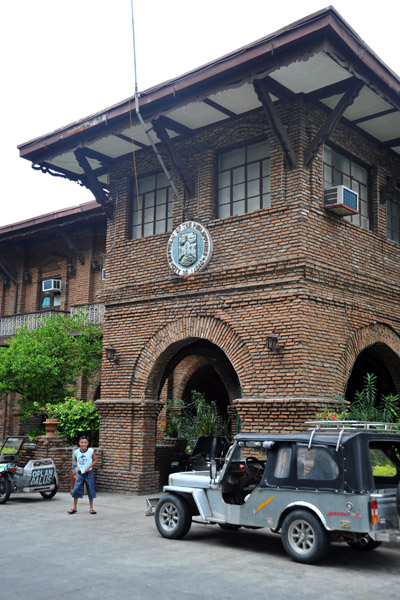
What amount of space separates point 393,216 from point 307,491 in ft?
32.9

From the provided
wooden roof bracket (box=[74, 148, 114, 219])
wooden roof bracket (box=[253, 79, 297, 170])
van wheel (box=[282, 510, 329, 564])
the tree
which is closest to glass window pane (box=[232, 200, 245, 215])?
wooden roof bracket (box=[253, 79, 297, 170])

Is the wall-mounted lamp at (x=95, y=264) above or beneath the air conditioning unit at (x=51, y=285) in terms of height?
above

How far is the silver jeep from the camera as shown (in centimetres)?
760

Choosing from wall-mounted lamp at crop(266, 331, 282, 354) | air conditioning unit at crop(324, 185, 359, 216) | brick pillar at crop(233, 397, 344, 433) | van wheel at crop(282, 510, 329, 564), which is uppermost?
air conditioning unit at crop(324, 185, 359, 216)

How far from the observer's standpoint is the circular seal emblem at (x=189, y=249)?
46.5 feet

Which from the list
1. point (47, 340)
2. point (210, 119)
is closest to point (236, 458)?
point (210, 119)

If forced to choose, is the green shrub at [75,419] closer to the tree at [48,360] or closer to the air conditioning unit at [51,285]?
the tree at [48,360]

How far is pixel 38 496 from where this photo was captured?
48.0 ft

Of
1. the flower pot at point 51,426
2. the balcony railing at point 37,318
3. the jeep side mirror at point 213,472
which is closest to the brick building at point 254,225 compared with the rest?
the flower pot at point 51,426

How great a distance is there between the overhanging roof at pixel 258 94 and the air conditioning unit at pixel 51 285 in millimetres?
7994

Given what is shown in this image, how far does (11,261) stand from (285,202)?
642 inches

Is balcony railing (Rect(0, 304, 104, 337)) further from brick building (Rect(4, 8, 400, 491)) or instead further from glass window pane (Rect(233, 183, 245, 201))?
glass window pane (Rect(233, 183, 245, 201))

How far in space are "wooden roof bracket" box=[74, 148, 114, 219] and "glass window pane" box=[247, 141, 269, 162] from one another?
13.6ft

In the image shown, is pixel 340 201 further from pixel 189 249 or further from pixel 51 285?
pixel 51 285
